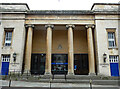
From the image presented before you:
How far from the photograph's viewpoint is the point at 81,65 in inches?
842

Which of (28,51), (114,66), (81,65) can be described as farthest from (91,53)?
(28,51)

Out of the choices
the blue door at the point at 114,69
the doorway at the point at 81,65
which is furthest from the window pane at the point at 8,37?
the blue door at the point at 114,69

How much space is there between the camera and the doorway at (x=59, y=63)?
20.9 metres

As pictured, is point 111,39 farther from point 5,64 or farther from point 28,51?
point 5,64

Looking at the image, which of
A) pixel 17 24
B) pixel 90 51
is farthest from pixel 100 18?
pixel 17 24

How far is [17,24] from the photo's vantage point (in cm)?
1875

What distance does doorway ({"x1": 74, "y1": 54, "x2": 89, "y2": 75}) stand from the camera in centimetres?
2103

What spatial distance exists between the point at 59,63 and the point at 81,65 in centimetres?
389

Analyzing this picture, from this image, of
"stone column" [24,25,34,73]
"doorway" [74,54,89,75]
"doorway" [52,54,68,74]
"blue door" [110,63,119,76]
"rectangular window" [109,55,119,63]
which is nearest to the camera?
"stone column" [24,25,34,73]

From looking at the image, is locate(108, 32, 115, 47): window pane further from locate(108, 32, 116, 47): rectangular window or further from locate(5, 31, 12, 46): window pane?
locate(5, 31, 12, 46): window pane

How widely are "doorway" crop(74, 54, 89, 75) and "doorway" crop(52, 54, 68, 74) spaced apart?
1789mm

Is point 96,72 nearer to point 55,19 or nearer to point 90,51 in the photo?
point 90,51

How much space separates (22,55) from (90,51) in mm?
10142

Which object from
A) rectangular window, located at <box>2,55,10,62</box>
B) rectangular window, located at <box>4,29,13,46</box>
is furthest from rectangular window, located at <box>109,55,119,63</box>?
rectangular window, located at <box>4,29,13,46</box>
